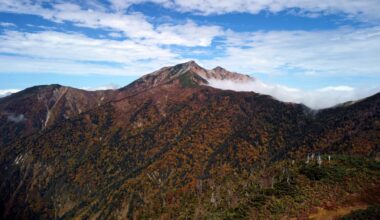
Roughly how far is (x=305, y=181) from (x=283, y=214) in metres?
36.8

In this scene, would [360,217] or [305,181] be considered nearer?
[360,217]

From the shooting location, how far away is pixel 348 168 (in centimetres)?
19900

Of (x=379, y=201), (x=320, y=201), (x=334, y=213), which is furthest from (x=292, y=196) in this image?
(x=379, y=201)

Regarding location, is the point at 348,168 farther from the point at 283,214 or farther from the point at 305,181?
the point at 283,214

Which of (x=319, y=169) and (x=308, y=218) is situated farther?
(x=319, y=169)

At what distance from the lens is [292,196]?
577ft

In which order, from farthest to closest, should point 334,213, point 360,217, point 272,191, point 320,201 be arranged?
point 272,191, point 320,201, point 334,213, point 360,217

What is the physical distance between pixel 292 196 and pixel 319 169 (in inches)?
1318

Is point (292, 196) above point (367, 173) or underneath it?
underneath

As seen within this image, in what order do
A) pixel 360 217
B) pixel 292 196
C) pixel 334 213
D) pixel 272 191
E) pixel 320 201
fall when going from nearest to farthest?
pixel 360 217, pixel 334 213, pixel 320 201, pixel 292 196, pixel 272 191

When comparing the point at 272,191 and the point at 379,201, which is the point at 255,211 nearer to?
the point at 272,191

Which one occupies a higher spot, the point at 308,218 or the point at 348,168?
the point at 348,168

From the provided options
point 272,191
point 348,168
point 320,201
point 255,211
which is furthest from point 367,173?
point 255,211

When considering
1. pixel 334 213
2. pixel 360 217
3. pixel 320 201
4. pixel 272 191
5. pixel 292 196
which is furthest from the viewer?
pixel 272 191
